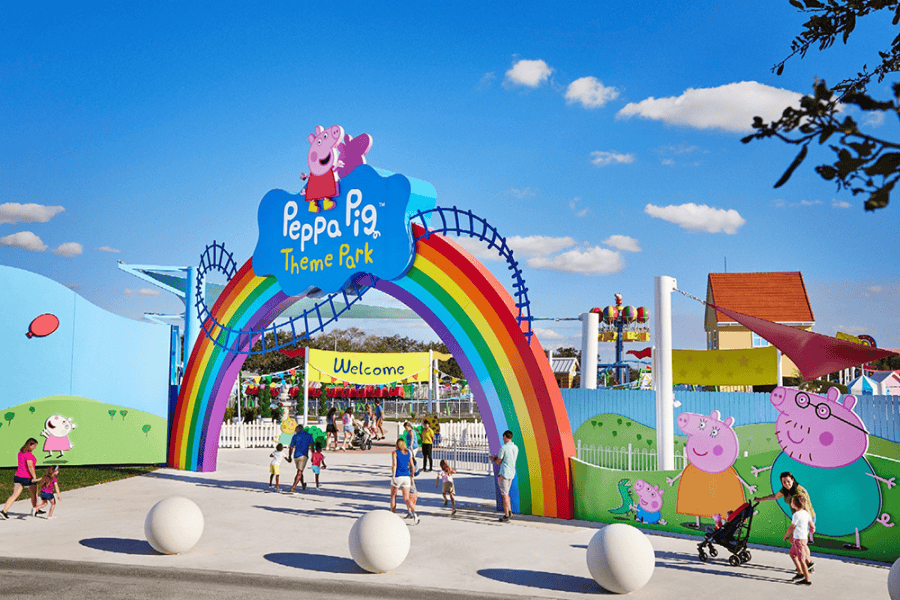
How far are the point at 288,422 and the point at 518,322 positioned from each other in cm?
915

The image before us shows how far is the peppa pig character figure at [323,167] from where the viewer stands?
16.2m

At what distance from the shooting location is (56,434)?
19.9 metres

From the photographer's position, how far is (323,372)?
29.8m

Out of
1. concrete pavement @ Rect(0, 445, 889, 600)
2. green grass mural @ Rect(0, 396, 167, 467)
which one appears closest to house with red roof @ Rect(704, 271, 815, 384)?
green grass mural @ Rect(0, 396, 167, 467)

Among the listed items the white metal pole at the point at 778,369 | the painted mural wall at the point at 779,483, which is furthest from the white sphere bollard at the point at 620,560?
the white metal pole at the point at 778,369

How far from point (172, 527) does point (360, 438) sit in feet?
56.1

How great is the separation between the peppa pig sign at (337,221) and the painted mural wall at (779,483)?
5602mm

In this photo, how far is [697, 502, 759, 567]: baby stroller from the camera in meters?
10.2

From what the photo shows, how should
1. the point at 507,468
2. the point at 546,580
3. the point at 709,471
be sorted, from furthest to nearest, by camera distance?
the point at 507,468
the point at 709,471
the point at 546,580

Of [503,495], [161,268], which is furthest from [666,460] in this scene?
[161,268]

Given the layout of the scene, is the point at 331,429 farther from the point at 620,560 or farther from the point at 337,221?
the point at 620,560

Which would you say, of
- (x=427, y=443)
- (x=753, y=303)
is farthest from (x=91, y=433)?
(x=753, y=303)

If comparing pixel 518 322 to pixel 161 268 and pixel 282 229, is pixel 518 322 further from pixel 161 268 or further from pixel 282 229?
pixel 161 268

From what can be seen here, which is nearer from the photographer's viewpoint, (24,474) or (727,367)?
(24,474)
